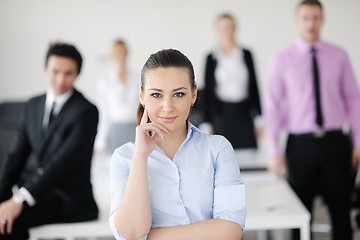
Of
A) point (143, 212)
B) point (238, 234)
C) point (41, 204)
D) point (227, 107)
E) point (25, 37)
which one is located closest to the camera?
point (143, 212)

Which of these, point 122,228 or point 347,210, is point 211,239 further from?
point 347,210

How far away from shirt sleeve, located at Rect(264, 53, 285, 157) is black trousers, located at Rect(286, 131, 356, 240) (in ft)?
0.29

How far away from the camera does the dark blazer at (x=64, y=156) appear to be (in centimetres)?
254

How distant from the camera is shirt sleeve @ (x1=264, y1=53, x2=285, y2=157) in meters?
3.23

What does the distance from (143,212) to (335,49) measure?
2.05 meters

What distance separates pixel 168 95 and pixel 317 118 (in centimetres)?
176

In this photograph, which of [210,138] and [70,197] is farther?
[70,197]

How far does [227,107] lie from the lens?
4227 millimetres

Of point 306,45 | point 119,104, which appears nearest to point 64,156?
point 306,45

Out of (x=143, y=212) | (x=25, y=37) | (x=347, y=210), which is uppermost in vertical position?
(x=25, y=37)

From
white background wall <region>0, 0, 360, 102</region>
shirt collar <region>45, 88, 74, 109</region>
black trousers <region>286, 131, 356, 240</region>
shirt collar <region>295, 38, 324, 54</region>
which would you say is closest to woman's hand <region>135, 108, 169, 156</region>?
shirt collar <region>45, 88, 74, 109</region>

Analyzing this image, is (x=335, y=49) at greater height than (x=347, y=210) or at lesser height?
greater

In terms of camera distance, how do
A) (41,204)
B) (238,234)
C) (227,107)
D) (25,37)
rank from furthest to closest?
(25,37) < (227,107) < (41,204) < (238,234)

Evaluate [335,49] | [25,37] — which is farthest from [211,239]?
[25,37]
